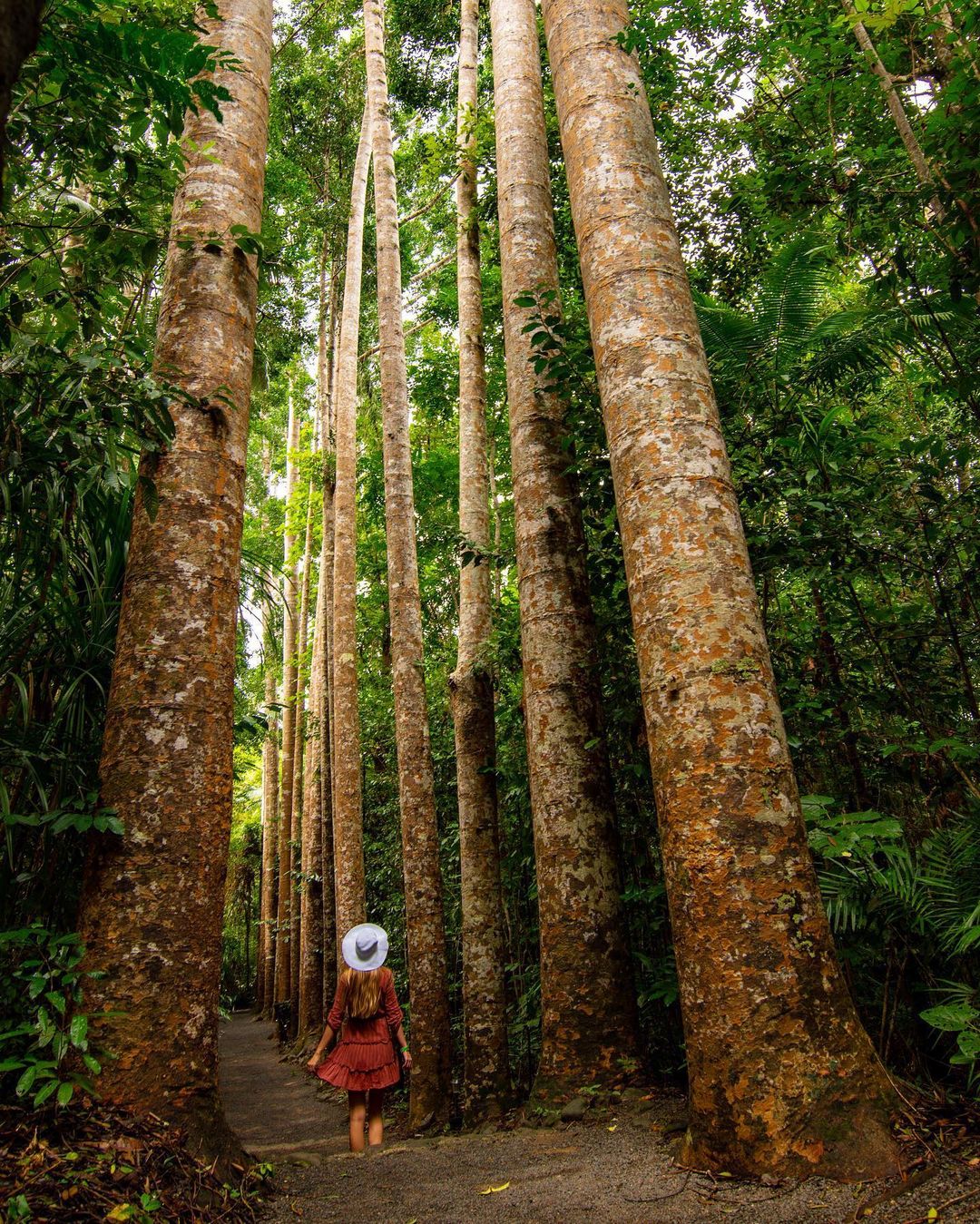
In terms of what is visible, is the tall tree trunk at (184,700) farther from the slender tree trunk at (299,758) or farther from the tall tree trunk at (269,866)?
the tall tree trunk at (269,866)

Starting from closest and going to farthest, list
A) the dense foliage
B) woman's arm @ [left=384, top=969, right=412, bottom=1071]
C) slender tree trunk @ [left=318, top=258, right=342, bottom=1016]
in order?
the dense foliage < woman's arm @ [left=384, top=969, right=412, bottom=1071] < slender tree trunk @ [left=318, top=258, right=342, bottom=1016]

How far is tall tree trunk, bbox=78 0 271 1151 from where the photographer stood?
247 cm

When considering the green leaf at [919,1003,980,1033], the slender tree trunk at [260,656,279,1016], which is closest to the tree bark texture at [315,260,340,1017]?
the slender tree trunk at [260,656,279,1016]

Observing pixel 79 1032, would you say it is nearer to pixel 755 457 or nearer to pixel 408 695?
pixel 755 457

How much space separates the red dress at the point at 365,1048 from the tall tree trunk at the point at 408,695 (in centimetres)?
83

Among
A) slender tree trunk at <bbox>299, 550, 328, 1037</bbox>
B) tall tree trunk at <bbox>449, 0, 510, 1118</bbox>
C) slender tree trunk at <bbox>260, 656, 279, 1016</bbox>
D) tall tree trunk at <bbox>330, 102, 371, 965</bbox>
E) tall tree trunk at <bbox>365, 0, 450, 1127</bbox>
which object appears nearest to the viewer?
tall tree trunk at <bbox>449, 0, 510, 1118</bbox>

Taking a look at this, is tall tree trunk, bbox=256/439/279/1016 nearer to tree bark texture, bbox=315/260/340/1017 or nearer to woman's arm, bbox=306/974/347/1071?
tree bark texture, bbox=315/260/340/1017

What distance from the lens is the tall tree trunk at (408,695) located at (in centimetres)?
591

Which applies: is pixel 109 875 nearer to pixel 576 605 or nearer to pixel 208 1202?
pixel 208 1202

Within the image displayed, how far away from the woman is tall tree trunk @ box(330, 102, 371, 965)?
258 cm

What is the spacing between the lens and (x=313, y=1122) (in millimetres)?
7172

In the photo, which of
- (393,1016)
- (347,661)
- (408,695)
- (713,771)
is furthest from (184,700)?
(347,661)

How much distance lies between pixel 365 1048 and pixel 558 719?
8.87 feet

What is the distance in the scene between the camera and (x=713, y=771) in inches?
98.0
